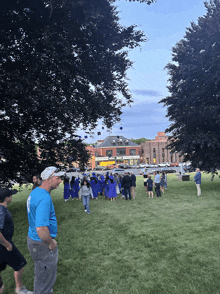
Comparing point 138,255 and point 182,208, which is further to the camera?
point 182,208

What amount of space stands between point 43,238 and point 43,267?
0.44 m

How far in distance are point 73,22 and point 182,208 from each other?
1025 cm

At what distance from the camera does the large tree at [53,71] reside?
8.11m

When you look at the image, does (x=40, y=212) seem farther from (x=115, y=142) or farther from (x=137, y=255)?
(x=115, y=142)

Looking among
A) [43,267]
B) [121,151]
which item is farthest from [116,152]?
[43,267]

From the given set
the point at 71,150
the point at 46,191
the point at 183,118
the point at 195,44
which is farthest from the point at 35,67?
the point at 195,44

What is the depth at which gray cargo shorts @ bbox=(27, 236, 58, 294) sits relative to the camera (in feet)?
9.71

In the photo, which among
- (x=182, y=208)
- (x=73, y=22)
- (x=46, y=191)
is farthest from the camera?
(x=182, y=208)

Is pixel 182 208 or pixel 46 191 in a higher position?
Answer: pixel 46 191

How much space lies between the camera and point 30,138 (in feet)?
32.5

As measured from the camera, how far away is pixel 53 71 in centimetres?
944

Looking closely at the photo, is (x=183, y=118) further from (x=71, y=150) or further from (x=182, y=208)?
(x=71, y=150)

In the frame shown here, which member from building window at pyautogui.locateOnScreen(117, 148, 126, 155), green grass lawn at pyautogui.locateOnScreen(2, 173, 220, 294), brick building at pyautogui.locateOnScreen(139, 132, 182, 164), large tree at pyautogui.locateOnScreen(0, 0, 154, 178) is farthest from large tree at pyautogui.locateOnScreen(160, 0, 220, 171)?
brick building at pyautogui.locateOnScreen(139, 132, 182, 164)

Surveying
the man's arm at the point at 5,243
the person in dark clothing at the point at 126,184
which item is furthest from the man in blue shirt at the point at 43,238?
the person in dark clothing at the point at 126,184
